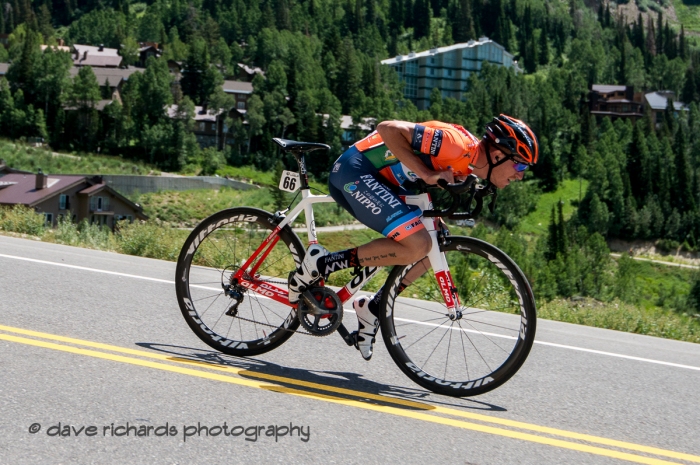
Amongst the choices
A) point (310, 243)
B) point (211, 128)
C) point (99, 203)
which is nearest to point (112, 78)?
point (211, 128)

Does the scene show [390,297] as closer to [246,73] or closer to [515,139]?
[515,139]

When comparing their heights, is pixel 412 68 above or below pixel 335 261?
above

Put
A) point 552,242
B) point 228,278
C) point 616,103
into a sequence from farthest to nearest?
1. point 616,103
2. point 552,242
3. point 228,278

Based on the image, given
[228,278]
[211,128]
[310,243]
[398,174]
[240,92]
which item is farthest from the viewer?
[240,92]

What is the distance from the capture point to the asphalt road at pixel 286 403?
3908 mm

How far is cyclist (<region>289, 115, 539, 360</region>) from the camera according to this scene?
194 inches

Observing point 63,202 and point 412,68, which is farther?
point 412,68

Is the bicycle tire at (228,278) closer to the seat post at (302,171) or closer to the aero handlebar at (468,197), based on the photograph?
the seat post at (302,171)

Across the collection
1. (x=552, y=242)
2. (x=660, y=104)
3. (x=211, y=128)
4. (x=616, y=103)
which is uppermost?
(x=660, y=104)

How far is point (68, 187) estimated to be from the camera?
63562 mm

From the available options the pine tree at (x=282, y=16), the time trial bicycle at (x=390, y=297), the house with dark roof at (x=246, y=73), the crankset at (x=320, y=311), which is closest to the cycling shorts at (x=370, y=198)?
the time trial bicycle at (x=390, y=297)

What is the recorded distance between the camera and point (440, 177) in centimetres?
495

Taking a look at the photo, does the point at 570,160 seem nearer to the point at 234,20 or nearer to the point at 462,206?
the point at 234,20

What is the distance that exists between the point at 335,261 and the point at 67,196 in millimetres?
62003
